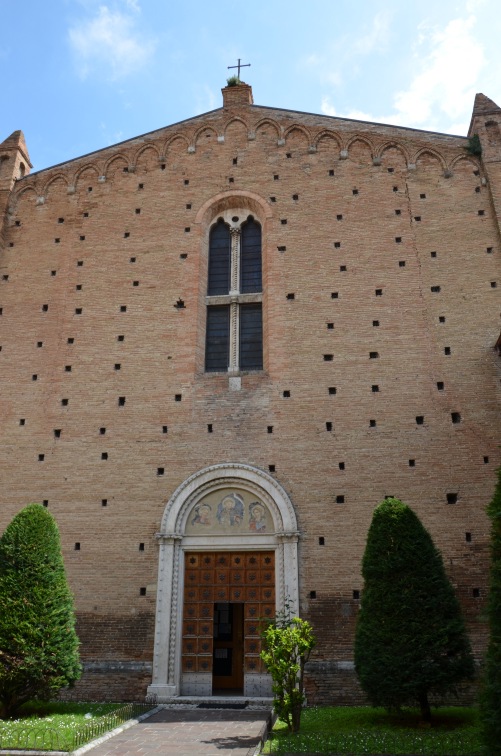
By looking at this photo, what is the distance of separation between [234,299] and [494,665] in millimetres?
11137

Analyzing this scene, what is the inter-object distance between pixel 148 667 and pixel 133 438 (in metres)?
4.90

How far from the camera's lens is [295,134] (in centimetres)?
1806

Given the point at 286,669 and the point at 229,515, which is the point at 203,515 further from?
the point at 286,669

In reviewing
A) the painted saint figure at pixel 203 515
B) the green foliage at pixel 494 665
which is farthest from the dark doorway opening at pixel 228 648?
the green foliage at pixel 494 665

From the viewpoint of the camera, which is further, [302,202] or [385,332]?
[302,202]

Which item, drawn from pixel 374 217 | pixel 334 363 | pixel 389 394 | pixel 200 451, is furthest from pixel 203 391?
pixel 374 217

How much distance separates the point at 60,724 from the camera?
31.6 feet

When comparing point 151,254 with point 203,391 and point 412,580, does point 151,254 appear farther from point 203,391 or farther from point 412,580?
point 412,580

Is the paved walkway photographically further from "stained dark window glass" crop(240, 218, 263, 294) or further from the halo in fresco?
"stained dark window glass" crop(240, 218, 263, 294)

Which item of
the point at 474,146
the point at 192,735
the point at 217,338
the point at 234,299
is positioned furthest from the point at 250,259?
the point at 192,735

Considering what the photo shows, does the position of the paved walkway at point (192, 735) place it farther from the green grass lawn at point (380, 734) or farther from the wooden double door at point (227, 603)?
the wooden double door at point (227, 603)

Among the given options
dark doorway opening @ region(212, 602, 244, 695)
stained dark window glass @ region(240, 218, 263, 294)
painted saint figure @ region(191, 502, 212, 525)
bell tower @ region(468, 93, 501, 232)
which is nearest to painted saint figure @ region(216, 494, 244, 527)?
painted saint figure @ region(191, 502, 212, 525)

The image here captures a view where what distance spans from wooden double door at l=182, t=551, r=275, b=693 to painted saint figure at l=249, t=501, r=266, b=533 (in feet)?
1.67

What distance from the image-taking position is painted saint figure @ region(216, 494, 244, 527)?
1389 centimetres
